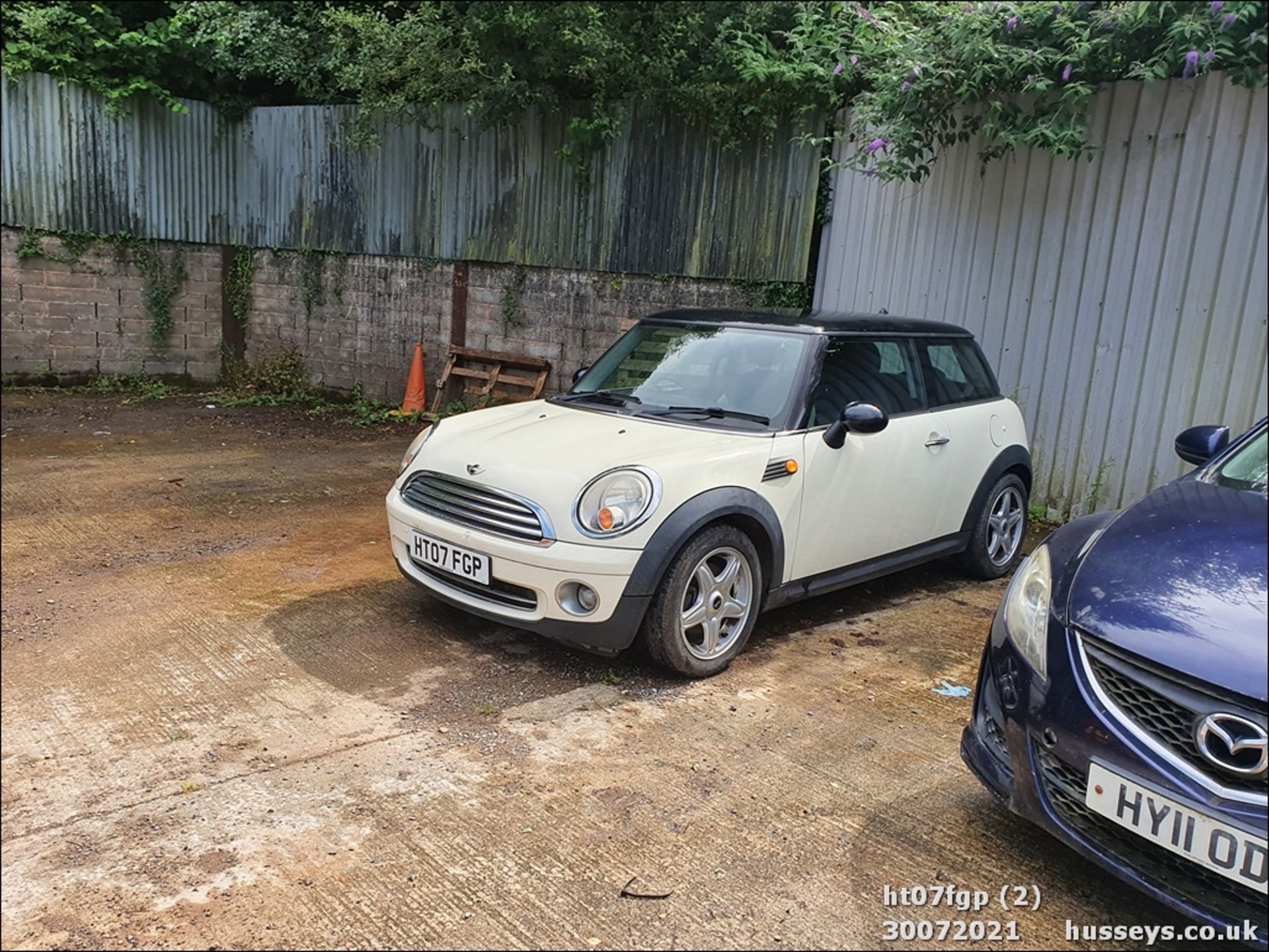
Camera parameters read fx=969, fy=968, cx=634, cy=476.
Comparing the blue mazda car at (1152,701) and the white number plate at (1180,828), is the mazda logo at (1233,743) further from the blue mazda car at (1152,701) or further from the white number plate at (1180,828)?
the white number plate at (1180,828)

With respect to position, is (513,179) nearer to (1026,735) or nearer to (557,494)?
(557,494)

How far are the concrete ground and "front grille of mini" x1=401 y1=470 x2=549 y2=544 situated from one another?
0.63 m

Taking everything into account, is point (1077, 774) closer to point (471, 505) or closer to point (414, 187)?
point (471, 505)

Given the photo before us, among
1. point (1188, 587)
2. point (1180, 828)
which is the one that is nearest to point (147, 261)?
point (1188, 587)

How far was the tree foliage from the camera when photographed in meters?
5.87

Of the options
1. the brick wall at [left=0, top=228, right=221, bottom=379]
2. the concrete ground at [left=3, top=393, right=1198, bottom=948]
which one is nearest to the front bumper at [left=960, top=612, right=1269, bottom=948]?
the concrete ground at [left=3, top=393, right=1198, bottom=948]

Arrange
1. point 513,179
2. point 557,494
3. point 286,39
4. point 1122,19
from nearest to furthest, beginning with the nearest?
point 1122,19 < point 557,494 < point 513,179 < point 286,39

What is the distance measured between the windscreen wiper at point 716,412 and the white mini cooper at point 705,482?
0.5 inches

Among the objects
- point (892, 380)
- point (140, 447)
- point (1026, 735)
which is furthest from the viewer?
point (892, 380)

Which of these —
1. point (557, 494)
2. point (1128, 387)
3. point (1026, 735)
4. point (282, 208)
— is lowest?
point (1026, 735)

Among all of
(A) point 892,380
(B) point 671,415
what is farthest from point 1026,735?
(A) point 892,380

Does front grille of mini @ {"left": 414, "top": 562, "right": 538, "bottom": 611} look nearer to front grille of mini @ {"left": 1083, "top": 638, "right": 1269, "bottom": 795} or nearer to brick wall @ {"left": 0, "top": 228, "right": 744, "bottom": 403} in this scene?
front grille of mini @ {"left": 1083, "top": 638, "right": 1269, "bottom": 795}

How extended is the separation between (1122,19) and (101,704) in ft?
14.9

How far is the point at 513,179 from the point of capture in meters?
10.0
